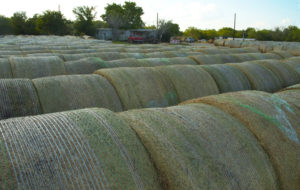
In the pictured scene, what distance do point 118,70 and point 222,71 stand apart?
215 cm

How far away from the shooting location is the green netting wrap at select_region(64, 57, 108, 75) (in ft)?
16.8

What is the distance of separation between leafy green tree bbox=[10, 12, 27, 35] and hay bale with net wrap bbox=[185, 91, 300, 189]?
193ft

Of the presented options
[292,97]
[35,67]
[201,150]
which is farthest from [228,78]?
[35,67]

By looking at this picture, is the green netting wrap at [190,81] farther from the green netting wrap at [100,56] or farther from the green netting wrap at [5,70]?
the green netting wrap at [100,56]

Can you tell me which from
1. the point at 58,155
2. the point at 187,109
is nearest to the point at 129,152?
the point at 58,155

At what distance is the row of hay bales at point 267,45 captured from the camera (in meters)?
13.7

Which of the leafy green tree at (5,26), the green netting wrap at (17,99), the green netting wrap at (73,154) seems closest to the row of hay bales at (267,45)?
the green netting wrap at (17,99)

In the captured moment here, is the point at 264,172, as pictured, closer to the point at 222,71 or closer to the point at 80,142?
the point at 80,142

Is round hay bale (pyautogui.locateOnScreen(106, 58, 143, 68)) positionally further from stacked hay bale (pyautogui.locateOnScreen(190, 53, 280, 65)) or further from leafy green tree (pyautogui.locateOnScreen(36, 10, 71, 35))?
leafy green tree (pyautogui.locateOnScreen(36, 10, 71, 35))

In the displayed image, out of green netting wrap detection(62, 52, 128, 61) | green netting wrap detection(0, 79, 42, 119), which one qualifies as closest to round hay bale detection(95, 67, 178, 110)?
green netting wrap detection(0, 79, 42, 119)

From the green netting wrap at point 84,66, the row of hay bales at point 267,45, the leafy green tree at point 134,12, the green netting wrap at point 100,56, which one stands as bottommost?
the green netting wrap at point 84,66

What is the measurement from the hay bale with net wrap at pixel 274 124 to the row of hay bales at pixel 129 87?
141 centimetres

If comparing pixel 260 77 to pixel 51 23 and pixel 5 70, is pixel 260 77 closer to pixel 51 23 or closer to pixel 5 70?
pixel 5 70

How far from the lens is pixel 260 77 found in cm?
509
